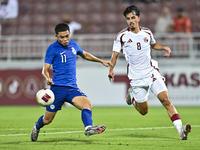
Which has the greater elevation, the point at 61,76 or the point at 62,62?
the point at 62,62

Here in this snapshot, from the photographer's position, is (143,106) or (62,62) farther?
(143,106)

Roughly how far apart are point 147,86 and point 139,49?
702 millimetres

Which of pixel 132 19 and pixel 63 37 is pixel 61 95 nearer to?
pixel 63 37

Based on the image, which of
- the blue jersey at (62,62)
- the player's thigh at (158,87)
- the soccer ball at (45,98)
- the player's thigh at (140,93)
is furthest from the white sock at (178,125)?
the soccer ball at (45,98)

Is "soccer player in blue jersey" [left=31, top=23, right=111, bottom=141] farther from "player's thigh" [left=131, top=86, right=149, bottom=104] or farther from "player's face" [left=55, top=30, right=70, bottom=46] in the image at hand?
"player's thigh" [left=131, top=86, right=149, bottom=104]

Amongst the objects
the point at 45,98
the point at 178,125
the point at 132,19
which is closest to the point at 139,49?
the point at 132,19

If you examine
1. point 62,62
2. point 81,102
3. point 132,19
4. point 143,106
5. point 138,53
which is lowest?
point 143,106

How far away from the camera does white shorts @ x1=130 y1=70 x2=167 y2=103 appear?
22.4 ft

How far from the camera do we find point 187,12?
19.1 metres

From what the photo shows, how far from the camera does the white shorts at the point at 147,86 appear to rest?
22.4 feet

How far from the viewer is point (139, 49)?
280 inches

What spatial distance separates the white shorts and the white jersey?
101 mm

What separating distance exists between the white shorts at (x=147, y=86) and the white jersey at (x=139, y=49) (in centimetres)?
10

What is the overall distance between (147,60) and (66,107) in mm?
9375
